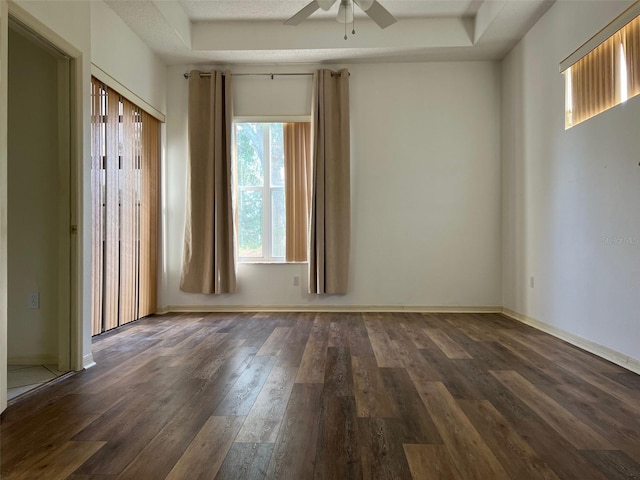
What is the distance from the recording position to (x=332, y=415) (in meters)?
1.79

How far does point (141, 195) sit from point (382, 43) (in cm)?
307

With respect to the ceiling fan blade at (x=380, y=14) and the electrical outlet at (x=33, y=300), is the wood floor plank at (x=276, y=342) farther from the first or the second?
the ceiling fan blade at (x=380, y=14)

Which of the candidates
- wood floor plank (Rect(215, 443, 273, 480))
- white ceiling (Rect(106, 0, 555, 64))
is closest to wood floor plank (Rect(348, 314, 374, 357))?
wood floor plank (Rect(215, 443, 273, 480))

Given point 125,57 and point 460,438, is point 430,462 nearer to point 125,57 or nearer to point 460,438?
point 460,438

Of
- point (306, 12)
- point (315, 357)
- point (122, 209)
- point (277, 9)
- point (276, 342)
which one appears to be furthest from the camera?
point (277, 9)

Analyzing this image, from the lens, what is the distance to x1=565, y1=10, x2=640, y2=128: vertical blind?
2590 mm

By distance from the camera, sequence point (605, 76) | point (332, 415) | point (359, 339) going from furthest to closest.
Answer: point (359, 339) < point (605, 76) < point (332, 415)

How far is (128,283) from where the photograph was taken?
156 inches

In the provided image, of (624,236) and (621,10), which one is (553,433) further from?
(621,10)

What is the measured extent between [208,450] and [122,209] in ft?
9.75

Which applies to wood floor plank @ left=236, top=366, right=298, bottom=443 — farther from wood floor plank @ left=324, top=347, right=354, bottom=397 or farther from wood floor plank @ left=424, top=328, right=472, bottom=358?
wood floor plank @ left=424, top=328, right=472, bottom=358

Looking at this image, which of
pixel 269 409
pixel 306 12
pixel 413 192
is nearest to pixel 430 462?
pixel 269 409

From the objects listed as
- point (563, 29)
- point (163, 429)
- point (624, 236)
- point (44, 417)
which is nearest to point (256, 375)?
point (163, 429)

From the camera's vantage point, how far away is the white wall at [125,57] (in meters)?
3.43
